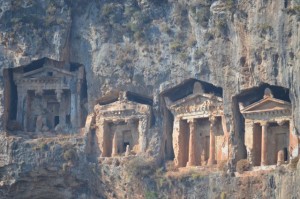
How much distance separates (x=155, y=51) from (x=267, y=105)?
5944mm

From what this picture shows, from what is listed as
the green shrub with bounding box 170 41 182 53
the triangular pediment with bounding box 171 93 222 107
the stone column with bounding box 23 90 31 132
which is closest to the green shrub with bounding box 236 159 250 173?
the triangular pediment with bounding box 171 93 222 107

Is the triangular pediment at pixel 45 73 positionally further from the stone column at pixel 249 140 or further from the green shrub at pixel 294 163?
the green shrub at pixel 294 163

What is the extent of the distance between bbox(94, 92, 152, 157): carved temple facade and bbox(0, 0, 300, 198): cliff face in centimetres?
54

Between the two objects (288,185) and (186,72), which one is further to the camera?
(186,72)

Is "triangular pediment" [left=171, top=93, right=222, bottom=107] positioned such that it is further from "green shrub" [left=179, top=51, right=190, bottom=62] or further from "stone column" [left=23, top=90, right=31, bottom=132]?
"stone column" [left=23, top=90, right=31, bottom=132]

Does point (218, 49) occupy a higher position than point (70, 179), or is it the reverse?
point (218, 49)

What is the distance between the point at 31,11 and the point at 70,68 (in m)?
3.14

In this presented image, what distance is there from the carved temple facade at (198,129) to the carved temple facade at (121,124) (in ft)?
4.56

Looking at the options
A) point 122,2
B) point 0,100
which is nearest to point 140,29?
point 122,2

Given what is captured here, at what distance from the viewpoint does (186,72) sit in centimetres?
6700

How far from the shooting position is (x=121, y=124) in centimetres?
6912

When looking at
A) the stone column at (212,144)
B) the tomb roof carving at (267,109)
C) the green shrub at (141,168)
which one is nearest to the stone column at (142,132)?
the green shrub at (141,168)

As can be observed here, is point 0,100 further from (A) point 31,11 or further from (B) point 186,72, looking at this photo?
(B) point 186,72

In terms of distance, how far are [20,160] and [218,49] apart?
10.4 metres
